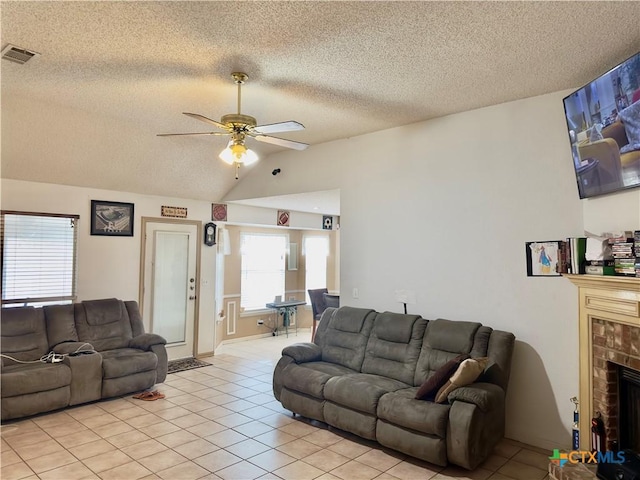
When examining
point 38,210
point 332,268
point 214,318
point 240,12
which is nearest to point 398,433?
point 240,12

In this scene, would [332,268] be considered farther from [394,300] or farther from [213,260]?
[394,300]

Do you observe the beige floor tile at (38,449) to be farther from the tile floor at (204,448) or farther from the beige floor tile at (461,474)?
the beige floor tile at (461,474)

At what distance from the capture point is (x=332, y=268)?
28.8 feet

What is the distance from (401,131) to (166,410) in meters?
3.73

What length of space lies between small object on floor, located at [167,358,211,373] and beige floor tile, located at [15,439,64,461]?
214 cm

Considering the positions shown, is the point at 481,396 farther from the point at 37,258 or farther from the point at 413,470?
the point at 37,258

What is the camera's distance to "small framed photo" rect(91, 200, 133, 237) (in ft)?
17.4

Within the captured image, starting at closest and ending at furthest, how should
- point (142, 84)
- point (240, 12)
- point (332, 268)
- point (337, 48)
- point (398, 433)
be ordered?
point (240, 12) < point (337, 48) < point (398, 433) < point (142, 84) < point (332, 268)

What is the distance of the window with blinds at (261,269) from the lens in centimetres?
762

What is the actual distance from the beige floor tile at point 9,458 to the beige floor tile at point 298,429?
201 centimetres

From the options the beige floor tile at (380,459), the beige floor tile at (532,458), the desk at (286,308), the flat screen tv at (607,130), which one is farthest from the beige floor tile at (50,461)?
the desk at (286,308)

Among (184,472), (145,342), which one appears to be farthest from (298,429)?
(145,342)

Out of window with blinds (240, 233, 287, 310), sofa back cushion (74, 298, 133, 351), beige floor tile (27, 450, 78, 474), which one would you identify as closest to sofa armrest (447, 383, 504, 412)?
beige floor tile (27, 450, 78, 474)

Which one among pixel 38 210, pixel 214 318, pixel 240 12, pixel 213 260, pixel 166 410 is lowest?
pixel 166 410
